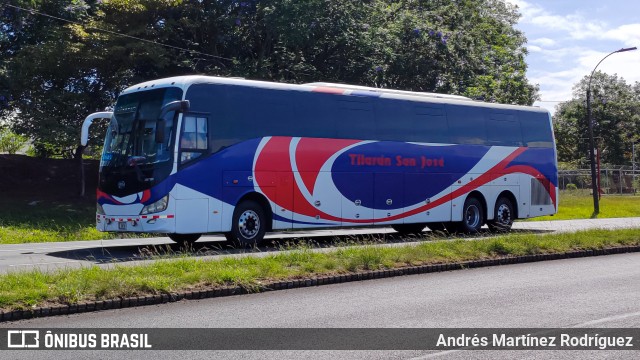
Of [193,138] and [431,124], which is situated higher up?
[431,124]

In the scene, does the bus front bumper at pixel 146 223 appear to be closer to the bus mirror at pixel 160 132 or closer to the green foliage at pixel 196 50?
the bus mirror at pixel 160 132

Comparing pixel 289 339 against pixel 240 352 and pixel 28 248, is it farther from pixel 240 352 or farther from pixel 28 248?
pixel 28 248

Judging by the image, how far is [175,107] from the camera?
16.6 metres

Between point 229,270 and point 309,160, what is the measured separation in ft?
26.9

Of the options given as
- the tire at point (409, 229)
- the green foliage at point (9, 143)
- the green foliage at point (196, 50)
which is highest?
Answer: the green foliage at point (196, 50)

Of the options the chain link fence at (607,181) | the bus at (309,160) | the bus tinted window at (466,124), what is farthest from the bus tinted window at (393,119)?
the chain link fence at (607,181)

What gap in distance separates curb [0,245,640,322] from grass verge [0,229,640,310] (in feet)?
0.35

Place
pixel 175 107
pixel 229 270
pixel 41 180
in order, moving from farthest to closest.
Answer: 1. pixel 41 180
2. pixel 175 107
3. pixel 229 270

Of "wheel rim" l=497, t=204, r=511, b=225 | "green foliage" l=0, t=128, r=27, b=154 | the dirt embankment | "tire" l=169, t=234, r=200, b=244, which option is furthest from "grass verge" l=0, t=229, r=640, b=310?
"green foliage" l=0, t=128, r=27, b=154

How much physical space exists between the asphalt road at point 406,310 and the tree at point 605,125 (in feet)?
220

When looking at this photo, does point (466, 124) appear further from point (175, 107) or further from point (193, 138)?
point (175, 107)

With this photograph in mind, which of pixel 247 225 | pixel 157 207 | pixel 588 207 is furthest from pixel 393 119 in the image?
pixel 588 207

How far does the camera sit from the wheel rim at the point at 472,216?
23359 mm

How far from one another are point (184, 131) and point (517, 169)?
38.9ft
